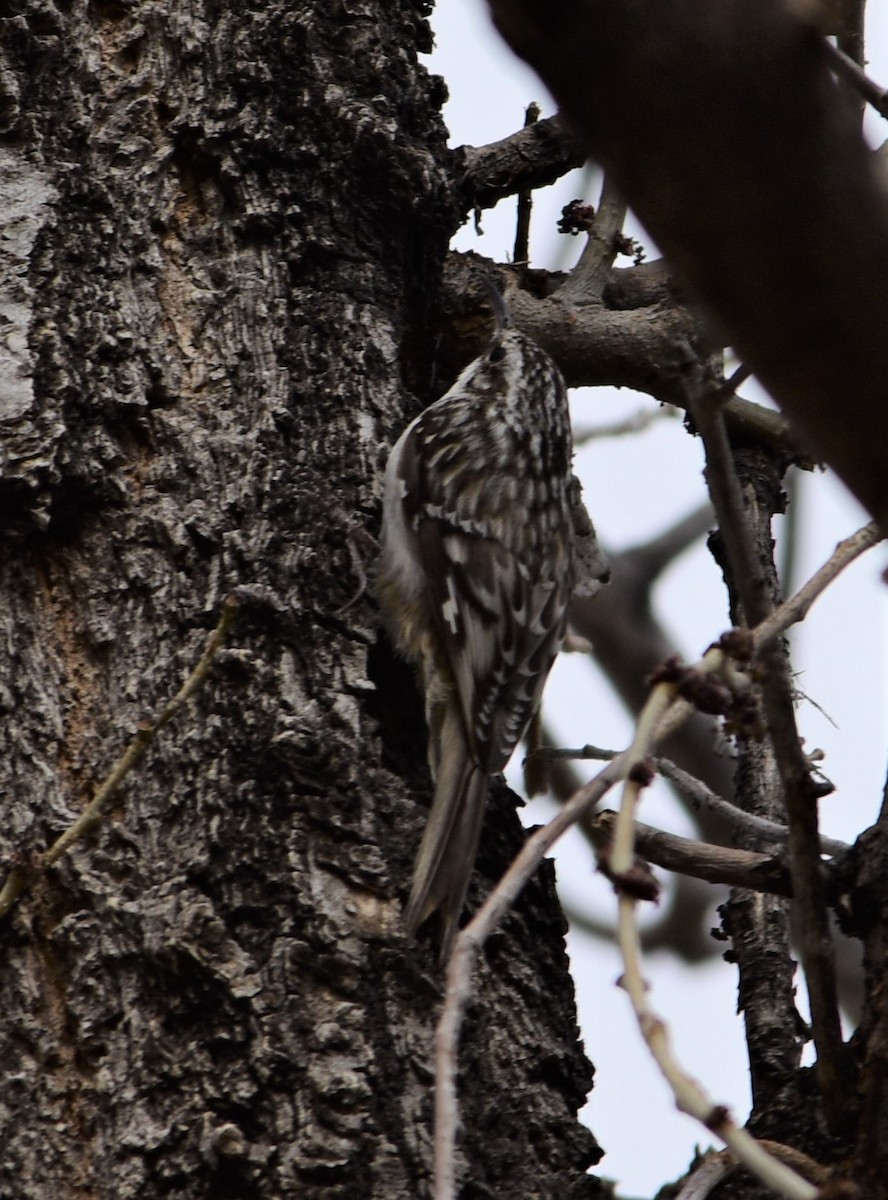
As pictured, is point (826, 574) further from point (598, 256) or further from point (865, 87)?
point (598, 256)

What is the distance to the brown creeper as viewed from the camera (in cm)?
257

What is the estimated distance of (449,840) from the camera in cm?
226

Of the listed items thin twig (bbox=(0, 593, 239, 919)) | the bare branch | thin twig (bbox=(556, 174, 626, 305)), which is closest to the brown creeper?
thin twig (bbox=(556, 174, 626, 305))

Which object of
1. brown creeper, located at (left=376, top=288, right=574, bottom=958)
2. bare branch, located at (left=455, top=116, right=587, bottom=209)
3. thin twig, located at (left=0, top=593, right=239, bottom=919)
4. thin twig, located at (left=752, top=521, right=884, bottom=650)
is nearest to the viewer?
thin twig, located at (left=752, top=521, right=884, bottom=650)

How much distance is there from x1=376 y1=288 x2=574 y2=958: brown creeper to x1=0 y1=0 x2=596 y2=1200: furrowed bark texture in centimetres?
9

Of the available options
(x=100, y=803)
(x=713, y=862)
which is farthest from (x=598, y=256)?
(x=100, y=803)

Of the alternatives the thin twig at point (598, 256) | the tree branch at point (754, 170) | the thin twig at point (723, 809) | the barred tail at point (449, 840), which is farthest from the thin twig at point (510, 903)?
the thin twig at point (598, 256)

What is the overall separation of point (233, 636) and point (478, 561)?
3.29 ft

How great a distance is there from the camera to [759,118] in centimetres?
73

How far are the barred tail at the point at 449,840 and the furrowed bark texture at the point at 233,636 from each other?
0.04 m

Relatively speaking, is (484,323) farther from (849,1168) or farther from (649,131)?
(649,131)

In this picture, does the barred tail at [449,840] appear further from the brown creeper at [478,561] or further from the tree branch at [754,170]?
the tree branch at [754,170]

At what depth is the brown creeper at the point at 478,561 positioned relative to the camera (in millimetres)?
2568

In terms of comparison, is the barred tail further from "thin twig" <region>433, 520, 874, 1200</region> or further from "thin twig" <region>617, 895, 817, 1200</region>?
"thin twig" <region>617, 895, 817, 1200</region>
